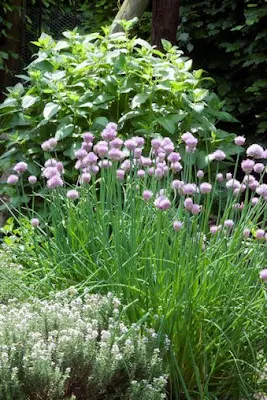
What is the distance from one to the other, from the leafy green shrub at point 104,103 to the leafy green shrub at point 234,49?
101 centimetres

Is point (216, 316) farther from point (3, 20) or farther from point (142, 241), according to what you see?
point (3, 20)

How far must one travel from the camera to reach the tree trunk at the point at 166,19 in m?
5.21

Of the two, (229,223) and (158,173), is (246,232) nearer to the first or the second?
(229,223)

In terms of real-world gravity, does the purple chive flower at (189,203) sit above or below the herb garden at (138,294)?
above

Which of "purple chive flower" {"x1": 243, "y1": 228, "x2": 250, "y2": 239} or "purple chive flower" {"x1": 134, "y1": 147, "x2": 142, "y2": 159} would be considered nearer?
"purple chive flower" {"x1": 243, "y1": 228, "x2": 250, "y2": 239}

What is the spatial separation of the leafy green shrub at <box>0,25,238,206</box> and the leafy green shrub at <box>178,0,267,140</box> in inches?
39.8

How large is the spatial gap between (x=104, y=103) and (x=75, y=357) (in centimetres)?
224

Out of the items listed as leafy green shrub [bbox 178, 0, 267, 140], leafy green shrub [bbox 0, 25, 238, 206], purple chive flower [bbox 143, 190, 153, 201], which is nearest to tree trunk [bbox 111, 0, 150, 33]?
leafy green shrub [bbox 178, 0, 267, 140]

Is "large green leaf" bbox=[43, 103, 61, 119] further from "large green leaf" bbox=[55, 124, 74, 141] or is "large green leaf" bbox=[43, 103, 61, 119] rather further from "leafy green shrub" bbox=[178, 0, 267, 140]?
"leafy green shrub" bbox=[178, 0, 267, 140]

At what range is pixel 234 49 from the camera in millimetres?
5148

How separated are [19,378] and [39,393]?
8cm

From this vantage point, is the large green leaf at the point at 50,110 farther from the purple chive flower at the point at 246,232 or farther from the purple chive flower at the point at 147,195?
the purple chive flower at the point at 246,232

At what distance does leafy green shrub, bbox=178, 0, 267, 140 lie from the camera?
16.5 ft

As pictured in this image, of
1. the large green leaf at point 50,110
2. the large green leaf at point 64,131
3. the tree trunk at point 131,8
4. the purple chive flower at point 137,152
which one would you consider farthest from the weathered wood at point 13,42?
the purple chive flower at point 137,152
